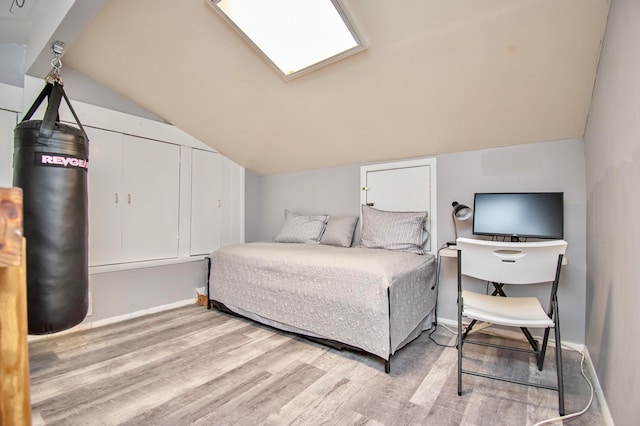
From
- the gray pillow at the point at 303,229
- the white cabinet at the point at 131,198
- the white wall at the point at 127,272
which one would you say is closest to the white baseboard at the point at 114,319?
the white wall at the point at 127,272

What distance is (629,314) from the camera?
1.17m

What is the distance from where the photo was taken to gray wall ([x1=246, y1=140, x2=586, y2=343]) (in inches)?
86.1

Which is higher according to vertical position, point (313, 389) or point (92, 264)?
point (92, 264)

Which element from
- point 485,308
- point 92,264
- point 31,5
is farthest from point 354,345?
point 31,5

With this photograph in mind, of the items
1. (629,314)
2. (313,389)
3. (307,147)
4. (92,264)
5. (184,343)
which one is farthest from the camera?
(307,147)

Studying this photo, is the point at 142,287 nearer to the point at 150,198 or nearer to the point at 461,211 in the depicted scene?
the point at 150,198

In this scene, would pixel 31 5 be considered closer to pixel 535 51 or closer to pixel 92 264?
pixel 92 264

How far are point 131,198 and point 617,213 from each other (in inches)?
143

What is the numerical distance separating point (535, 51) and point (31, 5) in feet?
10.5

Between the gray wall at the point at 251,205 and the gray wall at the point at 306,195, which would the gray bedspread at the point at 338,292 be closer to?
the gray wall at the point at 306,195

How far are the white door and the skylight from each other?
1304 mm

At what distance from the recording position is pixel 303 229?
3.38 m

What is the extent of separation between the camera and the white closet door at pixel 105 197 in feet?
8.83

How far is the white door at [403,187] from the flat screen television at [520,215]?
1.57 ft
